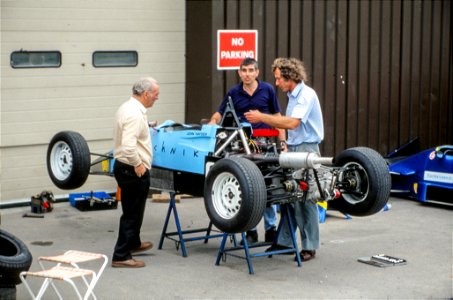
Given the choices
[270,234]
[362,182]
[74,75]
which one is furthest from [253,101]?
[74,75]

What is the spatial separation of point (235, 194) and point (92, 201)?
12.8 feet

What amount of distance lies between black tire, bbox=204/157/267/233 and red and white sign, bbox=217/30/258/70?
435cm

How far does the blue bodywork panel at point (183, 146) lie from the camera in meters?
9.05

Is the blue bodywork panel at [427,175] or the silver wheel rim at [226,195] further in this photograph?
the blue bodywork panel at [427,175]

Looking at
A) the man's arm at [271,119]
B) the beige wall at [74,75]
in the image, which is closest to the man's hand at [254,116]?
the man's arm at [271,119]

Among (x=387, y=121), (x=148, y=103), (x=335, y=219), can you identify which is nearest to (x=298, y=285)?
(x=148, y=103)

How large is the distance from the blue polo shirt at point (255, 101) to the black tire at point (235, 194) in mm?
1530

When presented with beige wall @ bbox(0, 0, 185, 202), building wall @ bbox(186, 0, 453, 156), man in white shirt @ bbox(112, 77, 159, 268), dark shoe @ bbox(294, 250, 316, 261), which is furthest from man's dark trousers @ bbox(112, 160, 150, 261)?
building wall @ bbox(186, 0, 453, 156)

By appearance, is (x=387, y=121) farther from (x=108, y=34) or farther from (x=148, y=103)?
(x=148, y=103)

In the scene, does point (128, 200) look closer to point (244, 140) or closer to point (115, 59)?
point (244, 140)

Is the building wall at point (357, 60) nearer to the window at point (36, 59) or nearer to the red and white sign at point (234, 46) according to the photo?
the red and white sign at point (234, 46)

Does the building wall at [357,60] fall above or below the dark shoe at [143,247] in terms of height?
above

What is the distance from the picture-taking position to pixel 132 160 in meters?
8.57

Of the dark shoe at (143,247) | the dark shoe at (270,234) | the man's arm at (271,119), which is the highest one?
the man's arm at (271,119)
